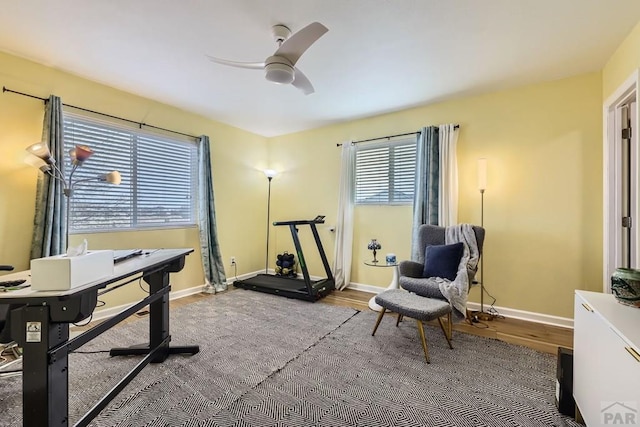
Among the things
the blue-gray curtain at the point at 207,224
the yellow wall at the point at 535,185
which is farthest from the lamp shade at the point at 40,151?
the yellow wall at the point at 535,185

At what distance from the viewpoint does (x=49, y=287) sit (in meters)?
1.24

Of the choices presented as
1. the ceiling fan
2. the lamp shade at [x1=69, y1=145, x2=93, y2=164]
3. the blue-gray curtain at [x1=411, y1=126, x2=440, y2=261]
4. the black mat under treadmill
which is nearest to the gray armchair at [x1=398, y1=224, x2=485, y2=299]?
the blue-gray curtain at [x1=411, y1=126, x2=440, y2=261]

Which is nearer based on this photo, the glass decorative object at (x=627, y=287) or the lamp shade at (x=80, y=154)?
the glass decorative object at (x=627, y=287)

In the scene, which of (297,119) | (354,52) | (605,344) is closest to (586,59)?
(354,52)

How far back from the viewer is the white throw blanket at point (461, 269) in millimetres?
2508

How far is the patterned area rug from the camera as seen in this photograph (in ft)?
5.24

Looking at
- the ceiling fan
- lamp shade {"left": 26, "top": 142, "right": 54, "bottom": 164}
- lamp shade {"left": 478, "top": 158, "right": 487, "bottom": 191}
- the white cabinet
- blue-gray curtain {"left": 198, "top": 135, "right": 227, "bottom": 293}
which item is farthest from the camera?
blue-gray curtain {"left": 198, "top": 135, "right": 227, "bottom": 293}

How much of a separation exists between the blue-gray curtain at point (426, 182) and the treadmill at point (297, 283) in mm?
1286

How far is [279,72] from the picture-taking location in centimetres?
203

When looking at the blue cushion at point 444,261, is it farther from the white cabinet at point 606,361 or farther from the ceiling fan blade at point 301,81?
the ceiling fan blade at point 301,81

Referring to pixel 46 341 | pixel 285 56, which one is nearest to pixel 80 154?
pixel 46 341

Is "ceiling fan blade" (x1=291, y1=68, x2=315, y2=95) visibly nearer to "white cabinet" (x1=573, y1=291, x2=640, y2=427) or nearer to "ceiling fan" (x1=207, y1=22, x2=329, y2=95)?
"ceiling fan" (x1=207, y1=22, x2=329, y2=95)

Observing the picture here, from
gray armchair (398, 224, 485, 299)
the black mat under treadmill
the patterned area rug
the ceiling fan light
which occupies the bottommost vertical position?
the patterned area rug

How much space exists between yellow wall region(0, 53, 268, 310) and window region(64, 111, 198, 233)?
0.15m
